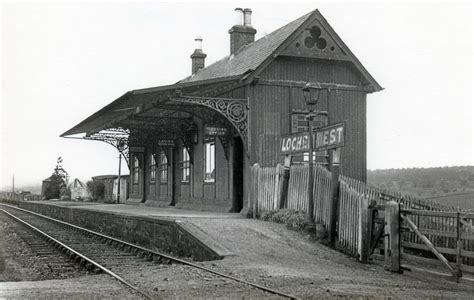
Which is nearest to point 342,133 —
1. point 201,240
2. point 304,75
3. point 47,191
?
point 201,240

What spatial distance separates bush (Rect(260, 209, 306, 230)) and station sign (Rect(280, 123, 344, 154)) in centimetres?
149

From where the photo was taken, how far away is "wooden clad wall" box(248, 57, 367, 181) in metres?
17.5

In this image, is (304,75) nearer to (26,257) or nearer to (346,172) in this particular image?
(346,172)

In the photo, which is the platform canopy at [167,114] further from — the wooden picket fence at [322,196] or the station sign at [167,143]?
the wooden picket fence at [322,196]

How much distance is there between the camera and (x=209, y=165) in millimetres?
20422

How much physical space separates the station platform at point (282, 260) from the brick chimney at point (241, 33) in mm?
10032

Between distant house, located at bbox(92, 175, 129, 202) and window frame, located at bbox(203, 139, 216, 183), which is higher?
window frame, located at bbox(203, 139, 216, 183)

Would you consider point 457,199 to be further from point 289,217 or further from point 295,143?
point 289,217

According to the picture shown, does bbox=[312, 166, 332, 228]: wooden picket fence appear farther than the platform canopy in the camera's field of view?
No

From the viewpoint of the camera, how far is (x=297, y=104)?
18297 millimetres

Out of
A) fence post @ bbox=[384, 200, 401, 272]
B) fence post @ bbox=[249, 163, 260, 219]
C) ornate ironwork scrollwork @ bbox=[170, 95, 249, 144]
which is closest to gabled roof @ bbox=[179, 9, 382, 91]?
ornate ironwork scrollwork @ bbox=[170, 95, 249, 144]

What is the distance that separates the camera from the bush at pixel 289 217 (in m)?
13.6

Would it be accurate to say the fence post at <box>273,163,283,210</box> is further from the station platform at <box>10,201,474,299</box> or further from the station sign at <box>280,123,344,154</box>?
the station platform at <box>10,201,474,299</box>

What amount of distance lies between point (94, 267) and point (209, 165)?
369 inches
